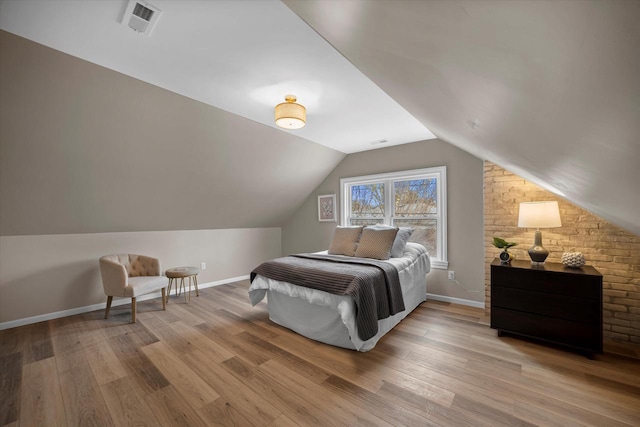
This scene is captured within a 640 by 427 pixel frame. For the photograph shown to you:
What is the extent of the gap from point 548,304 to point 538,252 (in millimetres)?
506

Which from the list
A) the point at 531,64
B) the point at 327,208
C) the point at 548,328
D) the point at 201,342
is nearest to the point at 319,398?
the point at 201,342

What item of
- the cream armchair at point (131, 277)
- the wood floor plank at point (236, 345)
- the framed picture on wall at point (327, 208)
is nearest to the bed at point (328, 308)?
the wood floor plank at point (236, 345)

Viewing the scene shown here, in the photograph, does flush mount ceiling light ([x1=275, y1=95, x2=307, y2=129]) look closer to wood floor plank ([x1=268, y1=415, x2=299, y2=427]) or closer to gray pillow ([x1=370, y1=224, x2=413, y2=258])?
gray pillow ([x1=370, y1=224, x2=413, y2=258])

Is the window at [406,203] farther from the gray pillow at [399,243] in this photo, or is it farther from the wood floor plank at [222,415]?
the wood floor plank at [222,415]

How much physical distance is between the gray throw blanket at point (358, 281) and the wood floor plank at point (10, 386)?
1942 mm

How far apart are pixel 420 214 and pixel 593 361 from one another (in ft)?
7.63

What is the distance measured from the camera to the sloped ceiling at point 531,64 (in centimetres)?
43

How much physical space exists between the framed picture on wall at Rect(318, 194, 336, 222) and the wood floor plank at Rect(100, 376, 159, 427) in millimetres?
3663

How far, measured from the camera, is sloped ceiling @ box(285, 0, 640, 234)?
1.40 feet

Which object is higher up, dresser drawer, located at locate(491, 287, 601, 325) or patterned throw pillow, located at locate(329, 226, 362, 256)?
patterned throw pillow, located at locate(329, 226, 362, 256)

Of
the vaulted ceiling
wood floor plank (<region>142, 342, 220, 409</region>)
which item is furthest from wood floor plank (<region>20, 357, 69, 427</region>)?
the vaulted ceiling

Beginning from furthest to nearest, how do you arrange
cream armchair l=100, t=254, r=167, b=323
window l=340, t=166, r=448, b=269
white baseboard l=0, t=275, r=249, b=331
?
window l=340, t=166, r=448, b=269 → cream armchair l=100, t=254, r=167, b=323 → white baseboard l=0, t=275, r=249, b=331

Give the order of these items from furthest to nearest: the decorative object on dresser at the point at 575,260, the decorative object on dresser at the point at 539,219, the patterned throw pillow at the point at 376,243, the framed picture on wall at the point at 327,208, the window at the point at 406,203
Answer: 1. the framed picture on wall at the point at 327,208
2. the window at the point at 406,203
3. the patterned throw pillow at the point at 376,243
4. the decorative object on dresser at the point at 539,219
5. the decorative object on dresser at the point at 575,260

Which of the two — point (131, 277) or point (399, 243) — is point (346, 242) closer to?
point (399, 243)
